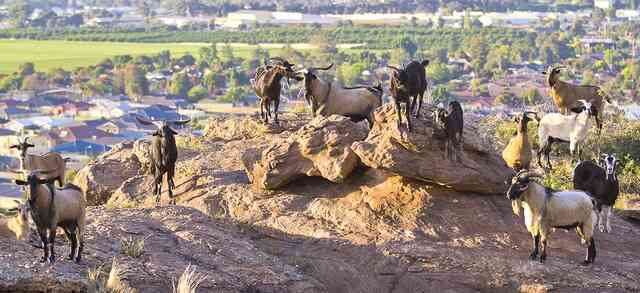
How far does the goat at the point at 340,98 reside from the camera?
63.2 ft

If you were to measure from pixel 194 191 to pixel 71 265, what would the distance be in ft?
17.5

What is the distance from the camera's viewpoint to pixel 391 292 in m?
14.8

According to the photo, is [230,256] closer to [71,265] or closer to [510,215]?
[71,265]

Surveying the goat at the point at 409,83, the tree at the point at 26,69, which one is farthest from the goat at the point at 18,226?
the tree at the point at 26,69

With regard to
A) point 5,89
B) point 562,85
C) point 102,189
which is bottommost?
point 5,89

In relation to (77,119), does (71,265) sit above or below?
above

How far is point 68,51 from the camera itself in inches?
4929

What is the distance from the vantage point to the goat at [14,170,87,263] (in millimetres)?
13375

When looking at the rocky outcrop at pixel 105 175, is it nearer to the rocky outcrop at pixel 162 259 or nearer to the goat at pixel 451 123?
the rocky outcrop at pixel 162 259

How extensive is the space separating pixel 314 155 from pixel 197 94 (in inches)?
2796

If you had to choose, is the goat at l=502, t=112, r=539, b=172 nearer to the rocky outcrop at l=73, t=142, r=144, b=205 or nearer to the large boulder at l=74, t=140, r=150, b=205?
the large boulder at l=74, t=140, r=150, b=205

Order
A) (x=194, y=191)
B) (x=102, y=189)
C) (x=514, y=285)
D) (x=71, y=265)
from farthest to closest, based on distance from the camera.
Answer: (x=102, y=189) → (x=194, y=191) → (x=514, y=285) → (x=71, y=265)

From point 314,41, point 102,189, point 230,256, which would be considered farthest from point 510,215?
point 314,41

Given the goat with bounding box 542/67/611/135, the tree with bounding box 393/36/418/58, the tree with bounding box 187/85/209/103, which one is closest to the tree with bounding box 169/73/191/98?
the tree with bounding box 187/85/209/103
